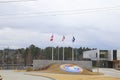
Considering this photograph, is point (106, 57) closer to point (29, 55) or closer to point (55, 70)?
point (29, 55)

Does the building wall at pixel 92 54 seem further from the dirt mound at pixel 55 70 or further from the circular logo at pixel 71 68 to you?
the dirt mound at pixel 55 70

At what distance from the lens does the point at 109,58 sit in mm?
133750

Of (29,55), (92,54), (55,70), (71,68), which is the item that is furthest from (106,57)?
(55,70)

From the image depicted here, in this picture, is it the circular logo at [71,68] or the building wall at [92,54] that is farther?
the building wall at [92,54]

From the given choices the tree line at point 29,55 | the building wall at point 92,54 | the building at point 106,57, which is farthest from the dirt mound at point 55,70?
the building wall at point 92,54

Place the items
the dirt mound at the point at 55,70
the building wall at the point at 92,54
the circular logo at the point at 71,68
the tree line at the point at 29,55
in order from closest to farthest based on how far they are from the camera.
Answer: the dirt mound at the point at 55,70, the circular logo at the point at 71,68, the tree line at the point at 29,55, the building wall at the point at 92,54

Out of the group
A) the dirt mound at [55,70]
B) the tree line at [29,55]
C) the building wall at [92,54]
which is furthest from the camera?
the building wall at [92,54]

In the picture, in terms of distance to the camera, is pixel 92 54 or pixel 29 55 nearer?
pixel 29 55

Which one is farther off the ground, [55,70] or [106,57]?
[106,57]

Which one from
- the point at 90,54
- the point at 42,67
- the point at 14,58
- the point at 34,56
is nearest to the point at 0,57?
the point at 14,58

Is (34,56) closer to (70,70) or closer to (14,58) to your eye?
(14,58)

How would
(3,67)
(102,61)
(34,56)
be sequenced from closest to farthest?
(3,67) → (102,61) → (34,56)

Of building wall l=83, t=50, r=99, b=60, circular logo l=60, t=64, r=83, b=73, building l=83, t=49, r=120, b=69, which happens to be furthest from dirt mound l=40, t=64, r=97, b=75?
building wall l=83, t=50, r=99, b=60

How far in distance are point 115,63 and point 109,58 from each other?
3.30 metres
